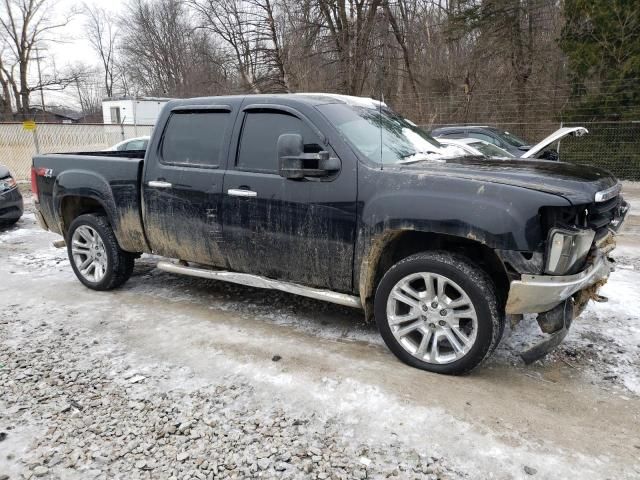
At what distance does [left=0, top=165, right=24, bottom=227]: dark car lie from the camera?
8984 millimetres

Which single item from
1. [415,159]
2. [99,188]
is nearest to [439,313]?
[415,159]

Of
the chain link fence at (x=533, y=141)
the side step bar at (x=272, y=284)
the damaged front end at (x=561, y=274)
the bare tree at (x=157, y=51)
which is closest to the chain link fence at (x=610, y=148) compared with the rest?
the chain link fence at (x=533, y=141)

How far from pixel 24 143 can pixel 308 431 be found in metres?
18.9

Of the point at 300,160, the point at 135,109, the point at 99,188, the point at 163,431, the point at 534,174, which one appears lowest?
the point at 163,431

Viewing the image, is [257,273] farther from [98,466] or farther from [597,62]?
[597,62]

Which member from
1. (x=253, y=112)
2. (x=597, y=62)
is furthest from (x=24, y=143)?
(x=597, y=62)

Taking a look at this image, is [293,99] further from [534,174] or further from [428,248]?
[534,174]

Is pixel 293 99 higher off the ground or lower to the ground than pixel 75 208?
higher

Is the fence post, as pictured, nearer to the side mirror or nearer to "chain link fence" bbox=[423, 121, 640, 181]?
the side mirror

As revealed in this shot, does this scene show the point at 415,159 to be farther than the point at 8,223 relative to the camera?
No

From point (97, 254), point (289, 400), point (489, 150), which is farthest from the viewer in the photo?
point (489, 150)

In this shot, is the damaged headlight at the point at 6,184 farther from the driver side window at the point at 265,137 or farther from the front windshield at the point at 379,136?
the front windshield at the point at 379,136

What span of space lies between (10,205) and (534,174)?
9.05 metres

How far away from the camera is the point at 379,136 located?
4.11 meters
